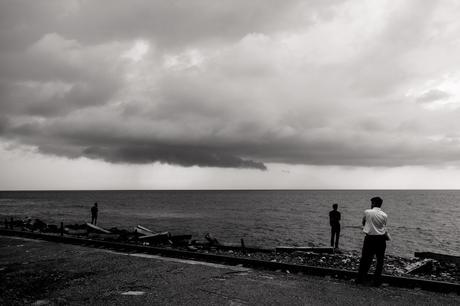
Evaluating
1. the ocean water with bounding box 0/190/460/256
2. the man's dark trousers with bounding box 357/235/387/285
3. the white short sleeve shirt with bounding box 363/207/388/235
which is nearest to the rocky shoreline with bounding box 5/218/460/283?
the man's dark trousers with bounding box 357/235/387/285

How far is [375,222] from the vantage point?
7.87 metres

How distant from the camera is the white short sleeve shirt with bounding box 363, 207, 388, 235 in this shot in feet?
25.7

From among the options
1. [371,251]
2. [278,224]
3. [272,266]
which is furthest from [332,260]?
[278,224]

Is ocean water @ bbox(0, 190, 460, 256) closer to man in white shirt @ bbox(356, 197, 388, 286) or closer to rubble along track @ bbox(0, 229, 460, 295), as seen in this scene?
rubble along track @ bbox(0, 229, 460, 295)

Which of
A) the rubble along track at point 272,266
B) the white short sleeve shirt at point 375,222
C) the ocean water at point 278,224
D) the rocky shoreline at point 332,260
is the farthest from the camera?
the ocean water at point 278,224

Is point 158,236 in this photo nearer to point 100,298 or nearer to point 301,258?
point 301,258

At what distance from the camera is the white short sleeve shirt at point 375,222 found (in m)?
7.84

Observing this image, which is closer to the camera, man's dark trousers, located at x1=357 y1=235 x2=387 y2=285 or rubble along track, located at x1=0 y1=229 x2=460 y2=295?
rubble along track, located at x1=0 y1=229 x2=460 y2=295

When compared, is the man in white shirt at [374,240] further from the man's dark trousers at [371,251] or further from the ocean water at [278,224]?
the ocean water at [278,224]

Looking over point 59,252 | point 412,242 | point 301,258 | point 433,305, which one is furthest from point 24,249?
point 412,242

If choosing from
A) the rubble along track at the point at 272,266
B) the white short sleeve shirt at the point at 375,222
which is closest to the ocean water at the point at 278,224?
the rubble along track at the point at 272,266

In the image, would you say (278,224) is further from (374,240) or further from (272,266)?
(374,240)

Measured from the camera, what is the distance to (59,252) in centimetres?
1205

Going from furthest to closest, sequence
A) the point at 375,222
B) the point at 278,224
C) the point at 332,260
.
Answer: the point at 278,224
the point at 332,260
the point at 375,222
